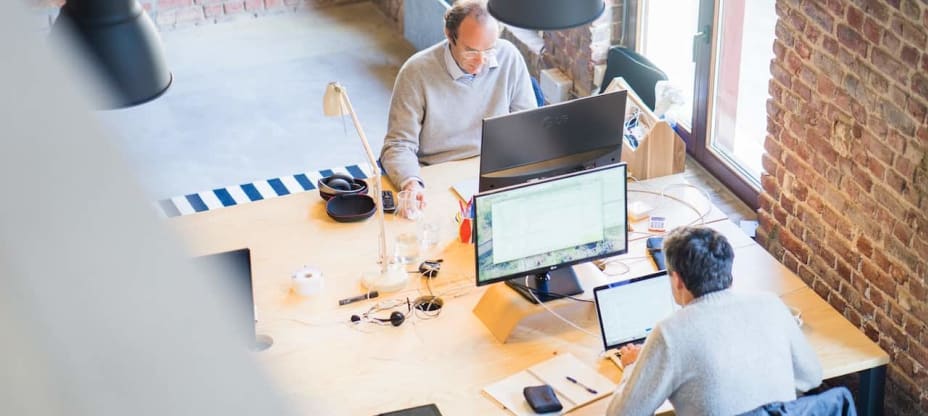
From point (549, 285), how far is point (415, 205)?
2.40 ft

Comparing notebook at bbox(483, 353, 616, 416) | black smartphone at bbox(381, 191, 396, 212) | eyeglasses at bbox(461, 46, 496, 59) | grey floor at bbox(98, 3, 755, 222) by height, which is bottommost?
grey floor at bbox(98, 3, 755, 222)

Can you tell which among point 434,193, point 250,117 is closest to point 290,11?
point 250,117

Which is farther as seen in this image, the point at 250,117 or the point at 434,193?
the point at 250,117

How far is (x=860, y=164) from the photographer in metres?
3.20

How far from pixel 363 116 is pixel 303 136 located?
42cm

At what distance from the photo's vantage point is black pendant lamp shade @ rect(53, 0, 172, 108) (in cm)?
265

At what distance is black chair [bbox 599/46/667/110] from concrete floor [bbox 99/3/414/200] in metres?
1.58

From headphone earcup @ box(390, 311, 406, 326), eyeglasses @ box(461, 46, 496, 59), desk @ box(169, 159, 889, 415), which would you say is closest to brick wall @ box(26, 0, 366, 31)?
eyeglasses @ box(461, 46, 496, 59)

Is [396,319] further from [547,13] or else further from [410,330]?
[547,13]

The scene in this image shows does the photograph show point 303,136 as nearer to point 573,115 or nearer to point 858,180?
point 573,115

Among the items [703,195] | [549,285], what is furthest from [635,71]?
[549,285]

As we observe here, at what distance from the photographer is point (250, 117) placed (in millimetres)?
6570

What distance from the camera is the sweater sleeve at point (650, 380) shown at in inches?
98.9

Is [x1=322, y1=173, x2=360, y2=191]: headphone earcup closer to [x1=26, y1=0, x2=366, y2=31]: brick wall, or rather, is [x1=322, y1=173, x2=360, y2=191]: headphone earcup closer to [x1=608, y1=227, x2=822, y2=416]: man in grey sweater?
[x1=608, y1=227, x2=822, y2=416]: man in grey sweater
